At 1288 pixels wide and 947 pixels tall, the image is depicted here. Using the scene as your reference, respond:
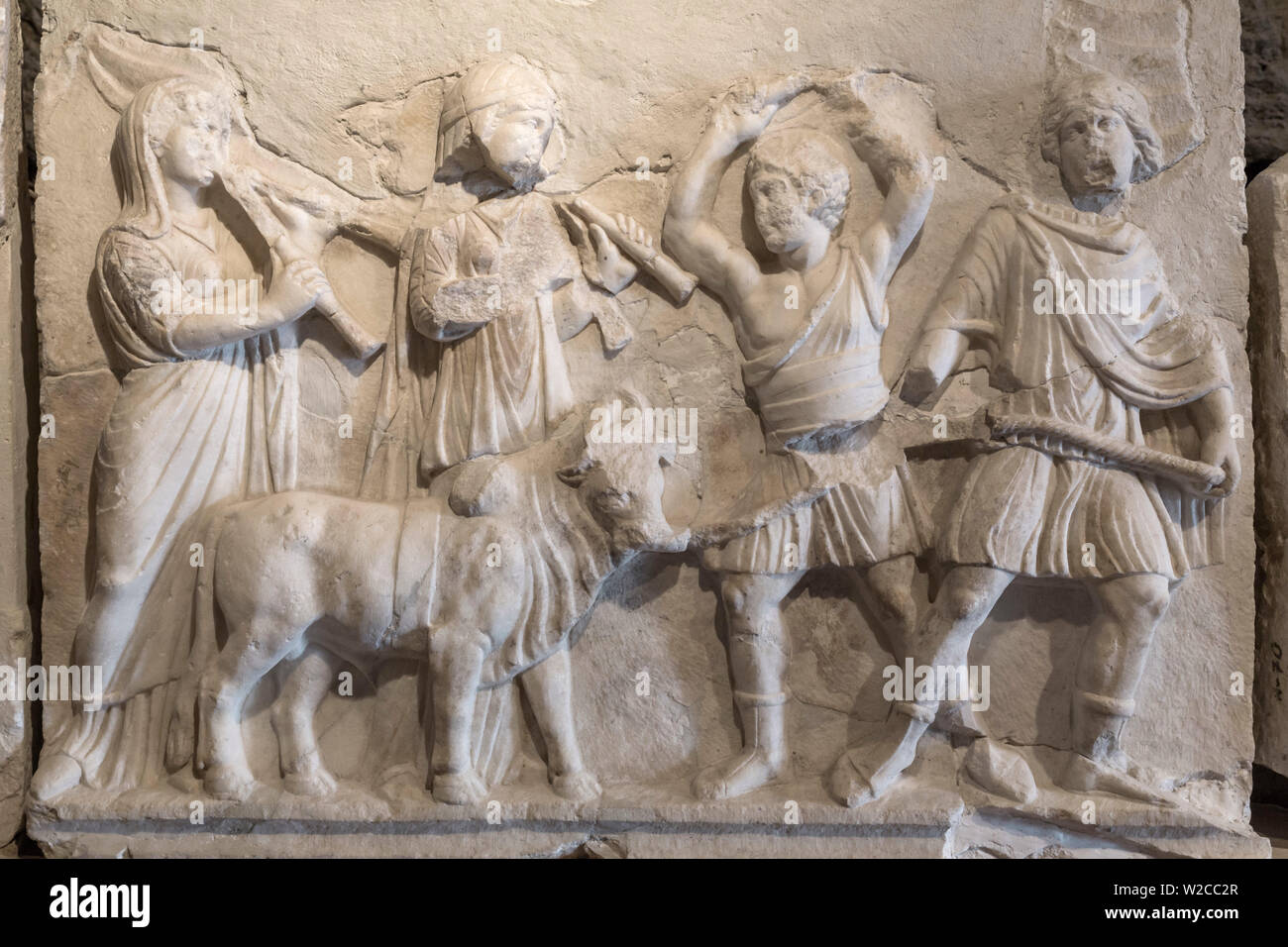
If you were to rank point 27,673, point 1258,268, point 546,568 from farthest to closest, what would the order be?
point 1258,268 → point 27,673 → point 546,568

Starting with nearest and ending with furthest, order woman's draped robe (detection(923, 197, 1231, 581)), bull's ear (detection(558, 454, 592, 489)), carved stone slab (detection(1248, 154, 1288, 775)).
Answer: bull's ear (detection(558, 454, 592, 489)) → woman's draped robe (detection(923, 197, 1231, 581)) → carved stone slab (detection(1248, 154, 1288, 775))

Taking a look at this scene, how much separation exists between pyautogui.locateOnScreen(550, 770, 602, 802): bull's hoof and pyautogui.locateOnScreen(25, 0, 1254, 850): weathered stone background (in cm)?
8

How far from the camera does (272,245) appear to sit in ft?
9.62

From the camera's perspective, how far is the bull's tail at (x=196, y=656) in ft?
9.37

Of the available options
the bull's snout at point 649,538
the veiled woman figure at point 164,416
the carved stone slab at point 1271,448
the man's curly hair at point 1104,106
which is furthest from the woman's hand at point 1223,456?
the veiled woman figure at point 164,416

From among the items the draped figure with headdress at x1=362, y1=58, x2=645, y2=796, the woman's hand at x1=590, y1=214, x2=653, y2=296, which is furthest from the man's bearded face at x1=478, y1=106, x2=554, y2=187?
the woman's hand at x1=590, y1=214, x2=653, y2=296

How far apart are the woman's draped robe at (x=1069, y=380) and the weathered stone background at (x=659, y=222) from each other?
0.40ft

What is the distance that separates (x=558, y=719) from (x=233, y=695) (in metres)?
0.91

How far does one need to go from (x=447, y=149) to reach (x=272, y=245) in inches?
22.7

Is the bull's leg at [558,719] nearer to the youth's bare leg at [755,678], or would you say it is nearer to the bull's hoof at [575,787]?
the bull's hoof at [575,787]

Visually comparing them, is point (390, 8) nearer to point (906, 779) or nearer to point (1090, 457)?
point (1090, 457)

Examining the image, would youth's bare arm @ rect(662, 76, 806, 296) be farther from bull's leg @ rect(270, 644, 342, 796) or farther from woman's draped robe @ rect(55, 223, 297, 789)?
bull's leg @ rect(270, 644, 342, 796)

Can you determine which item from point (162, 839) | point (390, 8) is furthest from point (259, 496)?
point (390, 8)

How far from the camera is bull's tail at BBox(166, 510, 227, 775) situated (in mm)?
2855
